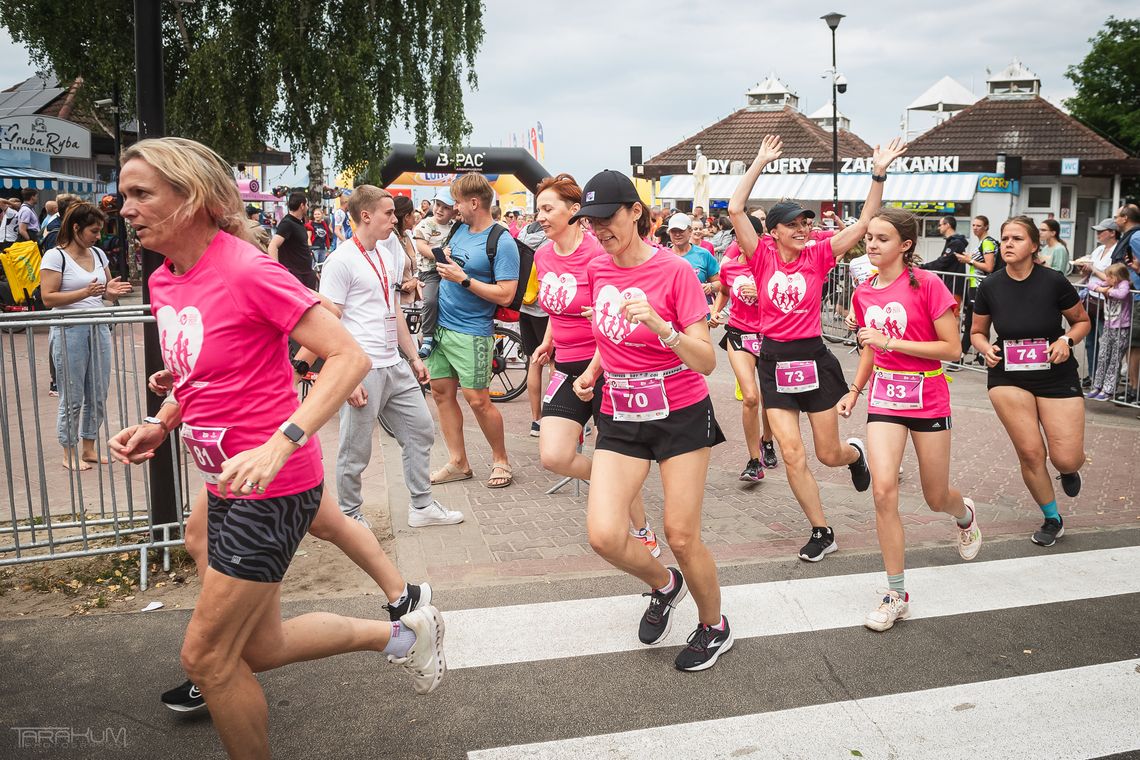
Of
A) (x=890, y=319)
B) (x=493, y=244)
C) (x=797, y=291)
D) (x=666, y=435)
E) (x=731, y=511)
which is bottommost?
(x=731, y=511)

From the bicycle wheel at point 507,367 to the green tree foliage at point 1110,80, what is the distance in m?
47.6

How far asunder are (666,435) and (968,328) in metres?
8.69

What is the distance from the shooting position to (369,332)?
563 centimetres

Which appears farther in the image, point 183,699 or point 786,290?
point 786,290

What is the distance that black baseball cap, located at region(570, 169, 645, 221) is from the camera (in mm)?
3883

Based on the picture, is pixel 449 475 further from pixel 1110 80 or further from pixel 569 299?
pixel 1110 80

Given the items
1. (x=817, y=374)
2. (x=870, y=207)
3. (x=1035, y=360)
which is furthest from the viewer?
(x=1035, y=360)

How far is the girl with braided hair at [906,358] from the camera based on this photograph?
4797 mm

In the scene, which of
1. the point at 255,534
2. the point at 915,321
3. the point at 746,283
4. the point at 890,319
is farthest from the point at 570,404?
the point at 255,534

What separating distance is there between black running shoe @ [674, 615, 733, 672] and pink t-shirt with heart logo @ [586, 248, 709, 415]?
1.02 meters

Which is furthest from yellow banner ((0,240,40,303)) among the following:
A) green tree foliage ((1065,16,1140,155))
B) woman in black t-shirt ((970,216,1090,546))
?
green tree foliage ((1065,16,1140,155))

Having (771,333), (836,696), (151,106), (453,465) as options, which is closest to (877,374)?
(771,333)

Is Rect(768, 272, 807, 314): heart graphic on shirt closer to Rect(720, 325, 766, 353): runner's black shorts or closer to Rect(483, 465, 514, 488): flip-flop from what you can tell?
Rect(720, 325, 766, 353): runner's black shorts

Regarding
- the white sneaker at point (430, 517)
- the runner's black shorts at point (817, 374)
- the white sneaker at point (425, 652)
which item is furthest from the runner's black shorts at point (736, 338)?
the white sneaker at point (425, 652)
